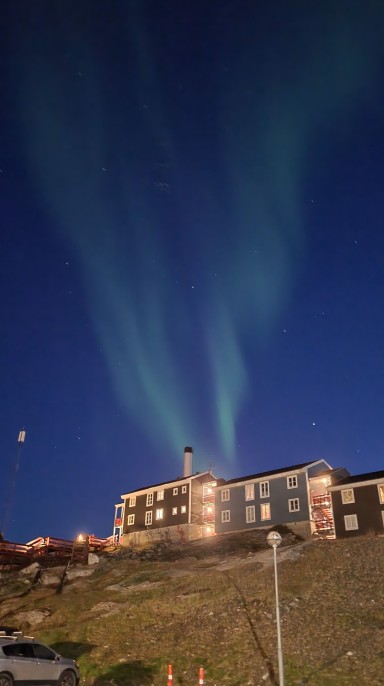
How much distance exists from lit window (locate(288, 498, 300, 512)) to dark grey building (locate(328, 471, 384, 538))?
5926 mm

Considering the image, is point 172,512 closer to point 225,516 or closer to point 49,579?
point 225,516

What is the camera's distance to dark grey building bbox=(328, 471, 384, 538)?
1941 inches

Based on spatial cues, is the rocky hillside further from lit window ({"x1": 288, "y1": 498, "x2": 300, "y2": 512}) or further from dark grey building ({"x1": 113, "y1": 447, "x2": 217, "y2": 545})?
dark grey building ({"x1": 113, "y1": 447, "x2": 217, "y2": 545})

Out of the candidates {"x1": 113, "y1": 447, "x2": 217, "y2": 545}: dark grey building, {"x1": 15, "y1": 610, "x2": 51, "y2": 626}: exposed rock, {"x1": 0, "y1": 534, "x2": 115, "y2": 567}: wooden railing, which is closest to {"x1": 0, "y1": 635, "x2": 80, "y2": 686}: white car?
{"x1": 15, "y1": 610, "x2": 51, "y2": 626}: exposed rock

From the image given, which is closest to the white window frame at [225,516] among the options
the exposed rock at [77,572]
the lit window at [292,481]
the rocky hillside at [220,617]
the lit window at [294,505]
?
the lit window at [294,505]

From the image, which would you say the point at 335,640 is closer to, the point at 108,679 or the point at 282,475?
the point at 108,679

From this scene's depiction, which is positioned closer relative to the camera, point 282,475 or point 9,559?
point 9,559

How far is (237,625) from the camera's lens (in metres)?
25.4

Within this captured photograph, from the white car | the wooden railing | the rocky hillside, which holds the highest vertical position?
the wooden railing

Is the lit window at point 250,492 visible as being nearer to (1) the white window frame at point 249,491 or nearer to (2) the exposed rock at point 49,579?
(1) the white window frame at point 249,491

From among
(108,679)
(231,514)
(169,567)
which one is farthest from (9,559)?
(108,679)

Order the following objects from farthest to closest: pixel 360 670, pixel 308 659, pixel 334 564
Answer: pixel 334 564 → pixel 308 659 → pixel 360 670

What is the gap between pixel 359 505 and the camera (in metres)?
50.8

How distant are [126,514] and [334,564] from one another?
49.0 metres
